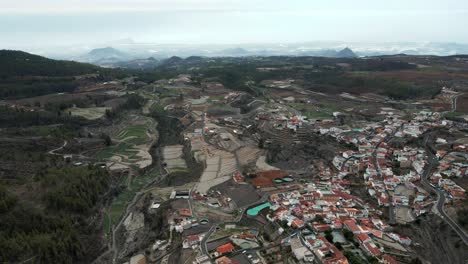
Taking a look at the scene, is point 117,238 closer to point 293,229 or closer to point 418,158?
point 293,229

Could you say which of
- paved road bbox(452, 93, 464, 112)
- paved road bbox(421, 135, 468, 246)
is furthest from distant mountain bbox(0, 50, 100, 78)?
paved road bbox(452, 93, 464, 112)

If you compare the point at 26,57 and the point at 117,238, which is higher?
the point at 26,57

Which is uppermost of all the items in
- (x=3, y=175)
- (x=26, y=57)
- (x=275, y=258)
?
(x=26, y=57)

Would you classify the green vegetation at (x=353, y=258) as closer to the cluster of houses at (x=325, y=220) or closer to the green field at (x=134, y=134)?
the cluster of houses at (x=325, y=220)

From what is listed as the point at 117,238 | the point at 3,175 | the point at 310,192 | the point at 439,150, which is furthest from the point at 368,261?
the point at 3,175

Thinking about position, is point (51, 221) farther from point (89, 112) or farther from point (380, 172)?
point (89, 112)

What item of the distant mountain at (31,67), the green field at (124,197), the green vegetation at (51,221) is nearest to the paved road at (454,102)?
the green field at (124,197)
